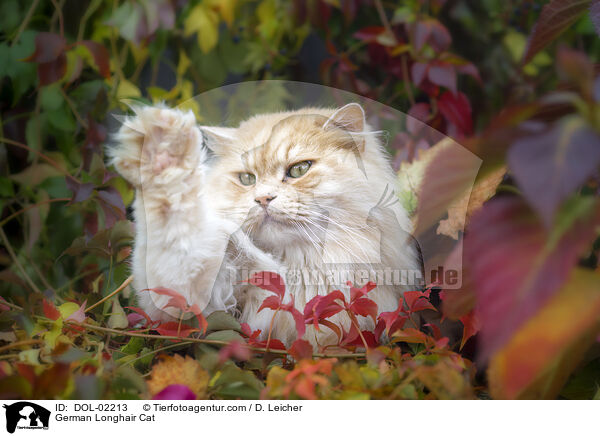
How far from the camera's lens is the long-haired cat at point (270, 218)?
→ 47 cm

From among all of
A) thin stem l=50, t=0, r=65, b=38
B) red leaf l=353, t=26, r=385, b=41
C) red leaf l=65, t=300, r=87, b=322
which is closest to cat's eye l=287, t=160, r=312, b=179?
red leaf l=65, t=300, r=87, b=322

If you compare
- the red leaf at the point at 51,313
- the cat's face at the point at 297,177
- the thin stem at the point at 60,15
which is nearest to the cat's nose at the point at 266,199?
the cat's face at the point at 297,177

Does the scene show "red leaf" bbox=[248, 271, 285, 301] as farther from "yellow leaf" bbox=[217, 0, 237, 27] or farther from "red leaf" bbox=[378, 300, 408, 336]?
"yellow leaf" bbox=[217, 0, 237, 27]

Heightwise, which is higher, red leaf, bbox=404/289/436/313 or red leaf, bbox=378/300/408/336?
red leaf, bbox=404/289/436/313

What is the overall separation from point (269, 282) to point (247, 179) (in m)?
0.11

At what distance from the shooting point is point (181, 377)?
362mm

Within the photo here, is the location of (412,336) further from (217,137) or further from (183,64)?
(183,64)

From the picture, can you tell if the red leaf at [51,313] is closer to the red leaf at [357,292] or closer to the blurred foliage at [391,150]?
the blurred foliage at [391,150]

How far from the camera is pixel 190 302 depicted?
465 millimetres

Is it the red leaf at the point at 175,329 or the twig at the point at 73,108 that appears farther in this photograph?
the twig at the point at 73,108

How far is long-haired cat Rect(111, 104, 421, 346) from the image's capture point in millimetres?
465
